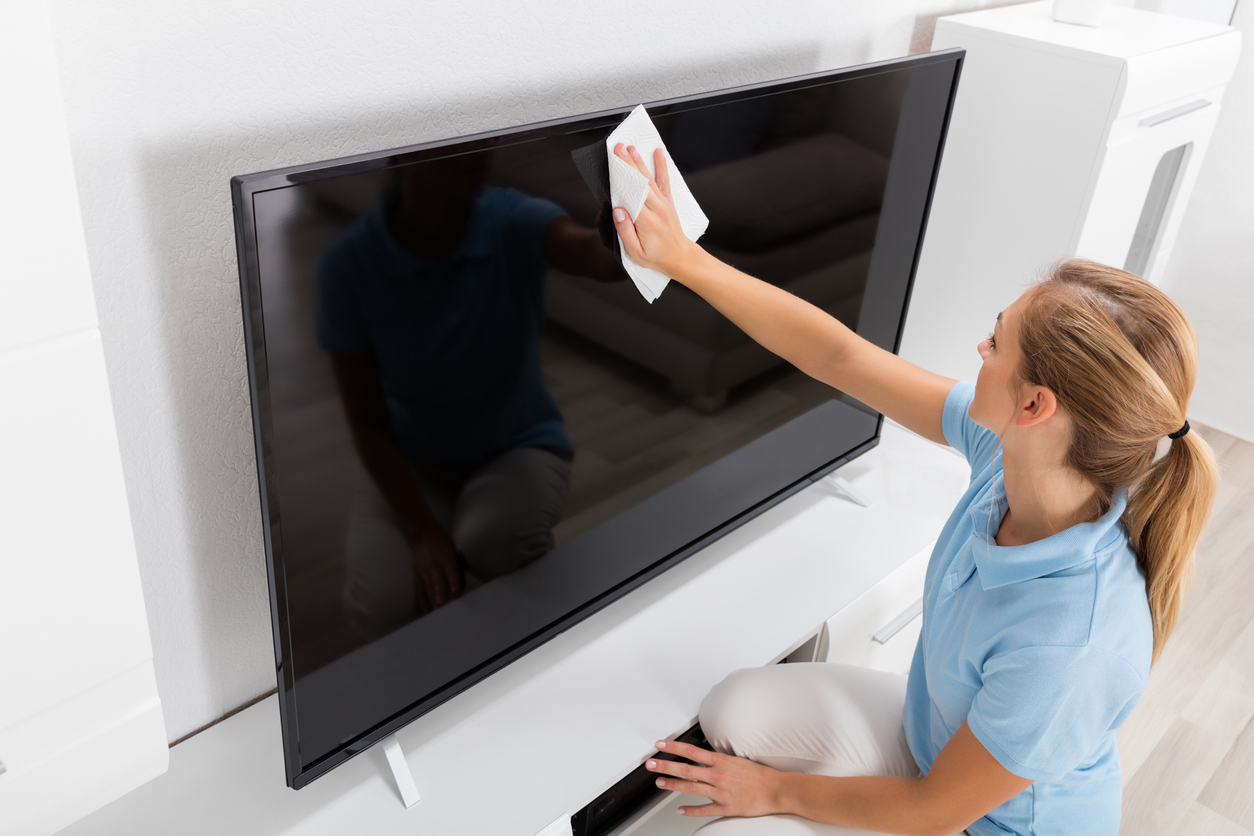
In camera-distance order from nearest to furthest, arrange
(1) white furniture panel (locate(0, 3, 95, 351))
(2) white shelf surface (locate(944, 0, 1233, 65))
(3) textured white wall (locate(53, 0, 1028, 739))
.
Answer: (1) white furniture panel (locate(0, 3, 95, 351)), (3) textured white wall (locate(53, 0, 1028, 739)), (2) white shelf surface (locate(944, 0, 1233, 65))

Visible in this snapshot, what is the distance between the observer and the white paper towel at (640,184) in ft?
3.85

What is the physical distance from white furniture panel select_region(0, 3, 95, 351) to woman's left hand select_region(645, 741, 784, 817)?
39.3 inches

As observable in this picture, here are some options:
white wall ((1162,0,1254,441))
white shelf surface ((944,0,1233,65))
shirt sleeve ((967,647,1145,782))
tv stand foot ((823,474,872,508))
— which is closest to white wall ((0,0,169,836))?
shirt sleeve ((967,647,1145,782))

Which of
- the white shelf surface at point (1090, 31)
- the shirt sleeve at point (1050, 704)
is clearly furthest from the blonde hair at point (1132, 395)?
the white shelf surface at point (1090, 31)

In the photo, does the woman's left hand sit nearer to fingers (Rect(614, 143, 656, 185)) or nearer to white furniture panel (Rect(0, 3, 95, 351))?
fingers (Rect(614, 143, 656, 185))

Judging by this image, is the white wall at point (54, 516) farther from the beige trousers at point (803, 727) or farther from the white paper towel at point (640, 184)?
the beige trousers at point (803, 727)

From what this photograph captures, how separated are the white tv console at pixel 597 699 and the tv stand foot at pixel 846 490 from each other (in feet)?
0.06

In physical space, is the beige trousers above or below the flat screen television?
below

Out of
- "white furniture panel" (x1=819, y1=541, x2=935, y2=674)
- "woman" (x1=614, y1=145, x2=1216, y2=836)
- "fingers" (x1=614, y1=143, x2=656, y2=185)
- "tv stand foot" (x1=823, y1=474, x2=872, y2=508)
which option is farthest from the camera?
"tv stand foot" (x1=823, y1=474, x2=872, y2=508)

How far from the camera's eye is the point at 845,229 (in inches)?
64.4

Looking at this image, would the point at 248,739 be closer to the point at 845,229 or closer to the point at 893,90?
the point at 845,229

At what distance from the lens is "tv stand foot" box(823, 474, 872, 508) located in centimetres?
194

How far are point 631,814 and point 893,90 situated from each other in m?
1.25

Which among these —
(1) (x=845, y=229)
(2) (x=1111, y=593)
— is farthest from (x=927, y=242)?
(2) (x=1111, y=593)
